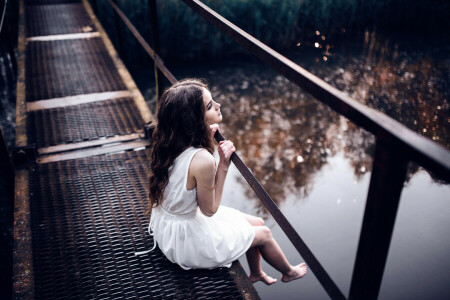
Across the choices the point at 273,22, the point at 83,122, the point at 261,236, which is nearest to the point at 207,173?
the point at 261,236

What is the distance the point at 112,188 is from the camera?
2.29 metres

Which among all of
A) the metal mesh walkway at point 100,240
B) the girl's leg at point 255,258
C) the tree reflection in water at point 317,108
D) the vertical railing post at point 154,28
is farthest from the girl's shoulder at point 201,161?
A: the tree reflection in water at point 317,108

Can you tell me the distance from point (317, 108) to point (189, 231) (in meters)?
A: 3.73

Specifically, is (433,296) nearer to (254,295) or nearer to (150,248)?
(254,295)

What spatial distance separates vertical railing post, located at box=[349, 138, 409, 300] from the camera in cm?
76

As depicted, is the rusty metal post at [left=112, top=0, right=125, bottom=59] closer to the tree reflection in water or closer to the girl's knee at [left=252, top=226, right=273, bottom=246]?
the tree reflection in water

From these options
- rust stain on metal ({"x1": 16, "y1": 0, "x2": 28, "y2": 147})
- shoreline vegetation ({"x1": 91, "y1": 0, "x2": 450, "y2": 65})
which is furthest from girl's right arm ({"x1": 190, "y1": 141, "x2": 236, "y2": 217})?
shoreline vegetation ({"x1": 91, "y1": 0, "x2": 450, "y2": 65})

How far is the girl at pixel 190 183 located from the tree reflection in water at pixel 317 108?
6.71 feet

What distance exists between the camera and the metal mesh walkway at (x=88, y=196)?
1671 mm

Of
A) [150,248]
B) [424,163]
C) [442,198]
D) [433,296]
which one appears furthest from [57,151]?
[442,198]

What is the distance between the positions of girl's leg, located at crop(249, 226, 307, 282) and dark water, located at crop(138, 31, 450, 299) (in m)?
0.79

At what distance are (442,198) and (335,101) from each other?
3.40m

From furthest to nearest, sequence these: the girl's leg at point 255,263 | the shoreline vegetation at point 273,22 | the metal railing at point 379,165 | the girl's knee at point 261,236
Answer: the shoreline vegetation at point 273,22 → the girl's leg at point 255,263 → the girl's knee at point 261,236 → the metal railing at point 379,165

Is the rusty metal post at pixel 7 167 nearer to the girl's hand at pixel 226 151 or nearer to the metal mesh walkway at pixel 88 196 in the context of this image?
the metal mesh walkway at pixel 88 196
